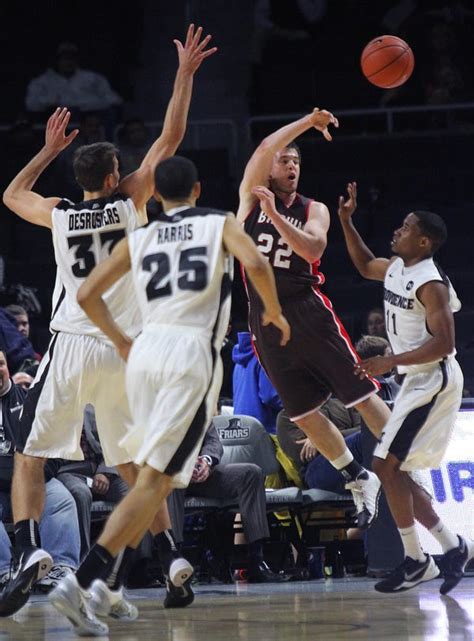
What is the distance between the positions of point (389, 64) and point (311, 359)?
6.67 feet

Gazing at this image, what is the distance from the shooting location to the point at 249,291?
25.2 feet

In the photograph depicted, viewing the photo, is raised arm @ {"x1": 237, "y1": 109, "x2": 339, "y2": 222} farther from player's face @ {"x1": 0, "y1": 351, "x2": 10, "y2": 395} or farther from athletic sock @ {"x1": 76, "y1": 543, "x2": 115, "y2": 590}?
athletic sock @ {"x1": 76, "y1": 543, "x2": 115, "y2": 590}

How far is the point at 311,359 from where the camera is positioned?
763 cm

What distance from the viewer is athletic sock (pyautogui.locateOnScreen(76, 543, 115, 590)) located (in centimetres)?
554

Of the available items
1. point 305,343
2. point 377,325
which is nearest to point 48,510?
point 305,343

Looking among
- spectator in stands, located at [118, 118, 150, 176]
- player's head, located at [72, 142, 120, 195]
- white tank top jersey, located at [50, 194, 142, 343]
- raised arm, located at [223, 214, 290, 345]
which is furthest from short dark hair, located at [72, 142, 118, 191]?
spectator in stands, located at [118, 118, 150, 176]

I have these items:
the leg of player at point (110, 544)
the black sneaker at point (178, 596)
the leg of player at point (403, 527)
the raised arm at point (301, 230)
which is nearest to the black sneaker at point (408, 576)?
the leg of player at point (403, 527)

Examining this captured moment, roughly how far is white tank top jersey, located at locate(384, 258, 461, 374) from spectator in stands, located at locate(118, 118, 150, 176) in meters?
6.09

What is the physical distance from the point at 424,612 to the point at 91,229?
2520mm

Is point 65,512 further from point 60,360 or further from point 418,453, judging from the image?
point 418,453

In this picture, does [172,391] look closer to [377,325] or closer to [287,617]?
[287,617]

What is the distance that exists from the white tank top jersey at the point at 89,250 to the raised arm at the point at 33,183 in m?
0.16

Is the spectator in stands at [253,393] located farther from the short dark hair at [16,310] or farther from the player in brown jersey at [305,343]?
the short dark hair at [16,310]

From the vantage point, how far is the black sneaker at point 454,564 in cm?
720
